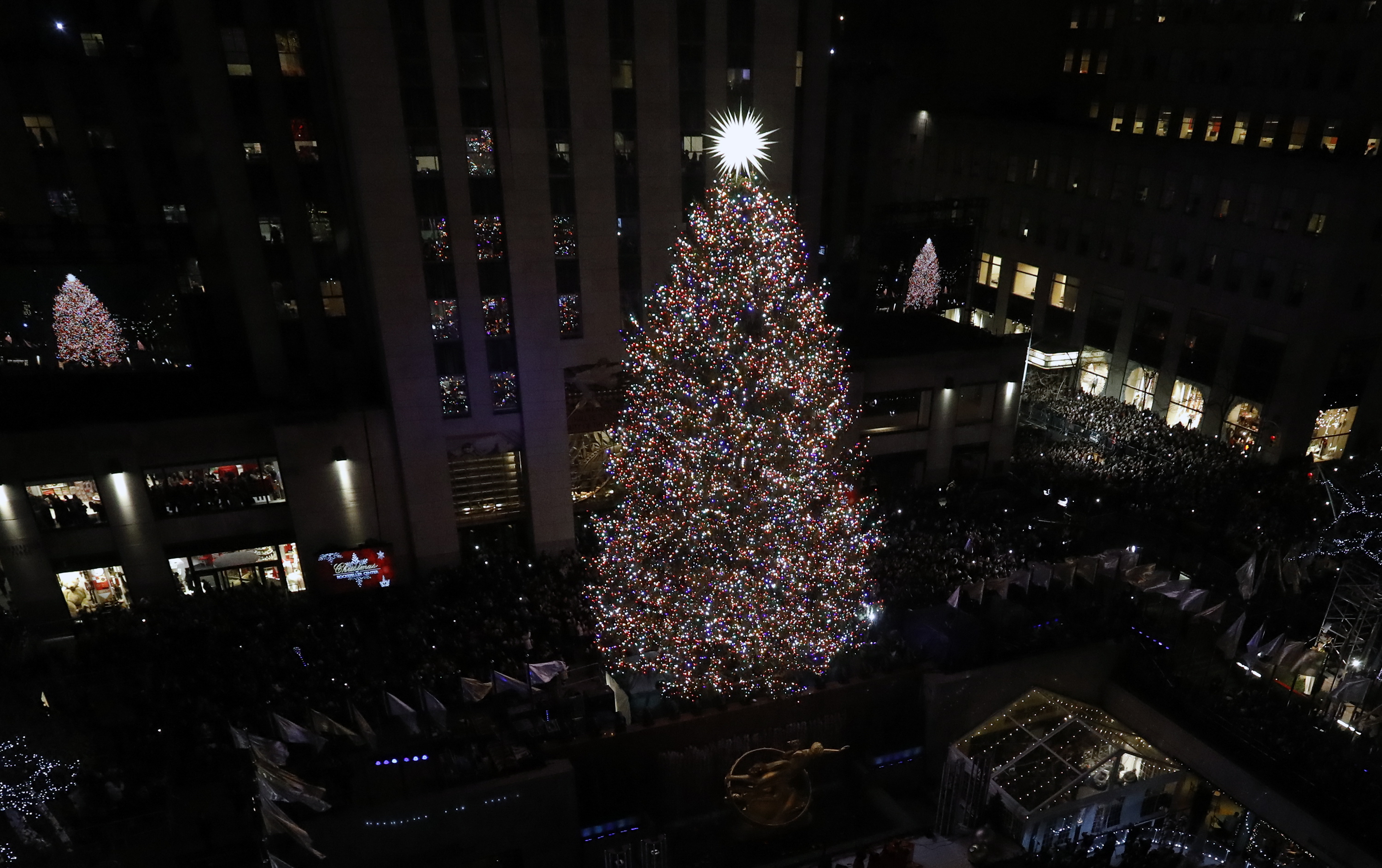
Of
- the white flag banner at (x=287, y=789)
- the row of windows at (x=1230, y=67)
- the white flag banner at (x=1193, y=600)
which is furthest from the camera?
the row of windows at (x=1230, y=67)

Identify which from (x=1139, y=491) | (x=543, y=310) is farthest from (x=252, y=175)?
(x=1139, y=491)

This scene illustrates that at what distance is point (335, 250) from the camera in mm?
27750

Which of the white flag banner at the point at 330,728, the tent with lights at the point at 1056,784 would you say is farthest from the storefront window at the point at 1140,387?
the white flag banner at the point at 330,728

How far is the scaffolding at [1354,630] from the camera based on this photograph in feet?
52.3

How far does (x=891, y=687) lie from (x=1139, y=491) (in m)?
13.5

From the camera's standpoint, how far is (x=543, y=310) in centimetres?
2175

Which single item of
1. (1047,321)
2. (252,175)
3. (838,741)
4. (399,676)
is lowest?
(838,741)

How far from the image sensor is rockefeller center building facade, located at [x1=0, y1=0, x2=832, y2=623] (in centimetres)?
2002

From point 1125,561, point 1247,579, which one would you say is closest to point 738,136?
point 1125,561

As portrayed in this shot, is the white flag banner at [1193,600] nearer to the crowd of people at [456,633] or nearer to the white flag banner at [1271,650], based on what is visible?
the white flag banner at [1271,650]

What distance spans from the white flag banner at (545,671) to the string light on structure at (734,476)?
129cm

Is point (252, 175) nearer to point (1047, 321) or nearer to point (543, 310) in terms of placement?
point (543, 310)

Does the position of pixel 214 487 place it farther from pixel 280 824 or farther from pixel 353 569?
pixel 280 824

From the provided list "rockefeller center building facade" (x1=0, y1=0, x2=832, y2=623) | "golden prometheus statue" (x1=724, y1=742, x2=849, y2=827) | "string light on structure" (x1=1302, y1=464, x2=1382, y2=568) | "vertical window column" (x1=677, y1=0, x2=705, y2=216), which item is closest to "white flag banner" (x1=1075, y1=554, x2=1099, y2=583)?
"string light on structure" (x1=1302, y1=464, x2=1382, y2=568)
